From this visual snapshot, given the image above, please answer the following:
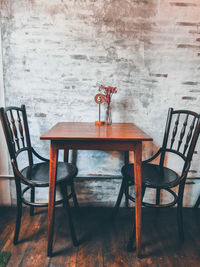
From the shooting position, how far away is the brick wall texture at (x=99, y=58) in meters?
1.91

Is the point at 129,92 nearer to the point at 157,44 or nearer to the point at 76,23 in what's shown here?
the point at 157,44

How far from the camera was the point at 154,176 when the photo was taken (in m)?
1.72

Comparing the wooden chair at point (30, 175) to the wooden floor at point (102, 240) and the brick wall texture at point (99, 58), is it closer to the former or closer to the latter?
the wooden floor at point (102, 240)

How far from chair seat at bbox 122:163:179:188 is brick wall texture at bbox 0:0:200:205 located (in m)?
0.43

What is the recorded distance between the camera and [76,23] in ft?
6.32

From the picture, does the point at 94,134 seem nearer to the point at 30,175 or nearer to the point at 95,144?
the point at 95,144

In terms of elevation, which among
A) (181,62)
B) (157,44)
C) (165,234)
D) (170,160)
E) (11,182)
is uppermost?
(157,44)

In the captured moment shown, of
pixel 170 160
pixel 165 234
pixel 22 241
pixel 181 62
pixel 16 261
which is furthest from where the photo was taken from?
pixel 170 160

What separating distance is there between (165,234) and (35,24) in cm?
227

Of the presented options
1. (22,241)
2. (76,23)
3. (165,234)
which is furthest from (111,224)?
(76,23)

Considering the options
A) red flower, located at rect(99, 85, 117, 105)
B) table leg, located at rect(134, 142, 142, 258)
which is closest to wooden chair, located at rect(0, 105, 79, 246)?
table leg, located at rect(134, 142, 142, 258)

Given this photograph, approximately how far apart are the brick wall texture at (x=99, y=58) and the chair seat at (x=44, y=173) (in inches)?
14.8

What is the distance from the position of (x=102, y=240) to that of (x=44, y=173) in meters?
0.77

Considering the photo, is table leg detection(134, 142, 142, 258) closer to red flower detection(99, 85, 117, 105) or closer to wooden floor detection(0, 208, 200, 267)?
wooden floor detection(0, 208, 200, 267)
